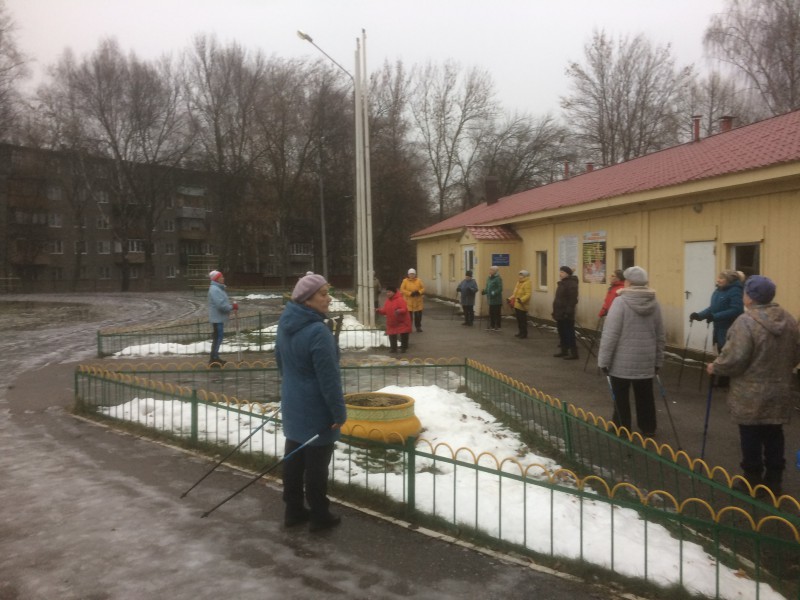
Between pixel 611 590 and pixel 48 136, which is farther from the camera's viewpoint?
pixel 48 136

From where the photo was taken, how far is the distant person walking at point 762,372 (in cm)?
491

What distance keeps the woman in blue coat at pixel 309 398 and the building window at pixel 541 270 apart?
15.1 metres

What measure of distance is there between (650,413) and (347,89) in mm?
42179

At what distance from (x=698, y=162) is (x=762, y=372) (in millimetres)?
8570

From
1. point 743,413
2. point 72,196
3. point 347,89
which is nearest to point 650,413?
point 743,413

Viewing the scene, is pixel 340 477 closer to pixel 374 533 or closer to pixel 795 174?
pixel 374 533

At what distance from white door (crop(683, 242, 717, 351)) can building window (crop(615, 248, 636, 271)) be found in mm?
2189

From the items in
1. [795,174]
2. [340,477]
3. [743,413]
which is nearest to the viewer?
[743,413]

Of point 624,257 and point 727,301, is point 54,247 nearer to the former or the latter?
point 624,257

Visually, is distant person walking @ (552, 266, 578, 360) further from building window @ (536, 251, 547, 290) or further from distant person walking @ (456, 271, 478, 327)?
building window @ (536, 251, 547, 290)

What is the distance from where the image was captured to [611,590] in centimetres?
361

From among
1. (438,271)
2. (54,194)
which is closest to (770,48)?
(438,271)

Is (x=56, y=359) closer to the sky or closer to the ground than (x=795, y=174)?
closer to the ground

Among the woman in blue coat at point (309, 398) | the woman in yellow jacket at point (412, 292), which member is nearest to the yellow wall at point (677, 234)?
the woman in yellow jacket at point (412, 292)
